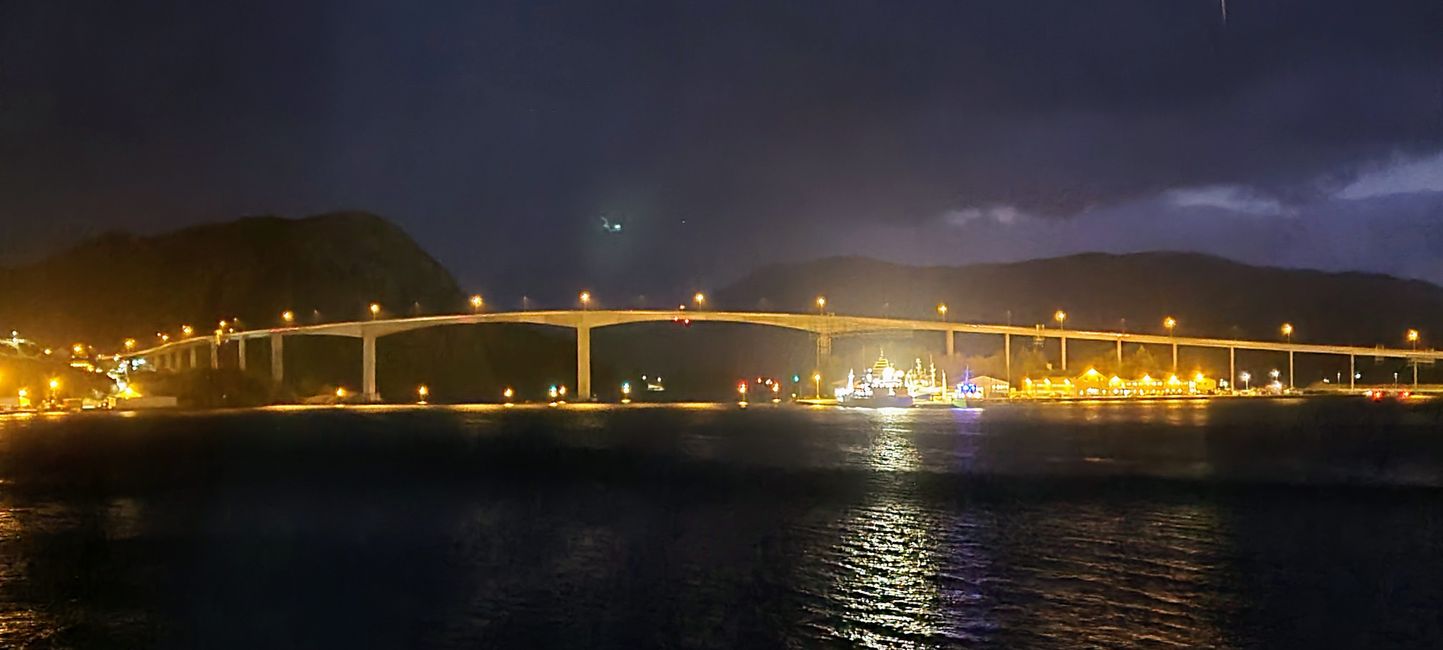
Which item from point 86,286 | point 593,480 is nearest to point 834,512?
point 593,480

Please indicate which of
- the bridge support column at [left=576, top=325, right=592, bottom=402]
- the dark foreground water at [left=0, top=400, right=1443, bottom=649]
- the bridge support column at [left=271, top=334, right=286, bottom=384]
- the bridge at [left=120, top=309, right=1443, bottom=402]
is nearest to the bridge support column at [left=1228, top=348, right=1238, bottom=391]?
the bridge at [left=120, top=309, right=1443, bottom=402]

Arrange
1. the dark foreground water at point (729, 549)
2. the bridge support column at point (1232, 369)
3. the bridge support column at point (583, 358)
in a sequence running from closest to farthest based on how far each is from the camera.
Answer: the dark foreground water at point (729, 549) < the bridge support column at point (583, 358) < the bridge support column at point (1232, 369)

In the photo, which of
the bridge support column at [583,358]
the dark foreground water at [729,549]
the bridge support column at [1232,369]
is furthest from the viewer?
the bridge support column at [1232,369]

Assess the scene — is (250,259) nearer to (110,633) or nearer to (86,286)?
(86,286)

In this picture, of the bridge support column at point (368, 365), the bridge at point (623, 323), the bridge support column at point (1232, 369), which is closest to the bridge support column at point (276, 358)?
the bridge at point (623, 323)

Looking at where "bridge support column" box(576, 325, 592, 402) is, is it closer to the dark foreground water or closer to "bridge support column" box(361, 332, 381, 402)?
"bridge support column" box(361, 332, 381, 402)

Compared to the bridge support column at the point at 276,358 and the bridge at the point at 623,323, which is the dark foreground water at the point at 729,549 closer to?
the bridge at the point at 623,323

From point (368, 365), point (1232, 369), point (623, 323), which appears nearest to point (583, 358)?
point (623, 323)

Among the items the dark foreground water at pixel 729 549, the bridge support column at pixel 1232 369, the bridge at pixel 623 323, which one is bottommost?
the dark foreground water at pixel 729 549
